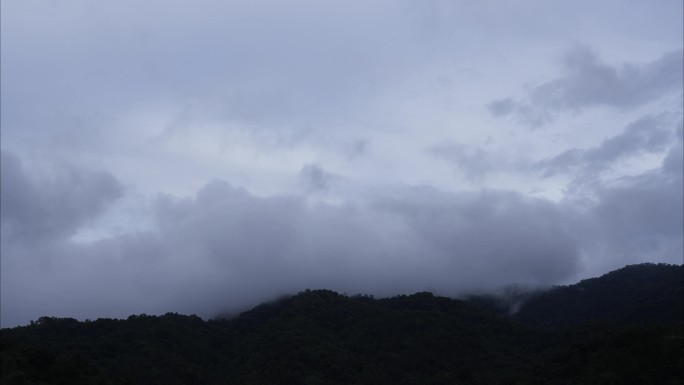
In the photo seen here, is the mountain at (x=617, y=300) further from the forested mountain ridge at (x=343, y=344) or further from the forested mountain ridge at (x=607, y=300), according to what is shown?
the forested mountain ridge at (x=343, y=344)

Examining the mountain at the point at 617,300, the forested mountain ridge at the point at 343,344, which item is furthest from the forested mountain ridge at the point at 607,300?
the forested mountain ridge at the point at 343,344

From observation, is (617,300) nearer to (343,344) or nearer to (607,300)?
(607,300)

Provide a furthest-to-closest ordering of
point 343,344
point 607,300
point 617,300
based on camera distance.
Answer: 1. point 607,300
2. point 617,300
3. point 343,344

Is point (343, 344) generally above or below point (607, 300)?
below

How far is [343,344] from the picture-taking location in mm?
103375

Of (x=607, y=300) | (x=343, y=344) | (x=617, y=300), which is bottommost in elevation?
(x=343, y=344)

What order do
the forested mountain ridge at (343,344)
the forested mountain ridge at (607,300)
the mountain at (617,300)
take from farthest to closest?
the forested mountain ridge at (607,300) < the mountain at (617,300) < the forested mountain ridge at (343,344)

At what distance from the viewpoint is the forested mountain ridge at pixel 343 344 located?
85125 mm

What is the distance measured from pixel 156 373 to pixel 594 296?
251 ft

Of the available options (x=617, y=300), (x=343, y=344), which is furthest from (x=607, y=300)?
(x=343, y=344)

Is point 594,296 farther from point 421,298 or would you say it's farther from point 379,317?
point 379,317

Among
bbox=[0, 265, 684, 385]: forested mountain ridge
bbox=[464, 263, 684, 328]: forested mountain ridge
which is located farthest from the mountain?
bbox=[0, 265, 684, 385]: forested mountain ridge

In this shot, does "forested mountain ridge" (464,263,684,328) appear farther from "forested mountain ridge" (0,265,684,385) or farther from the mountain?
"forested mountain ridge" (0,265,684,385)

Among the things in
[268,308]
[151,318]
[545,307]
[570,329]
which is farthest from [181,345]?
[545,307]
